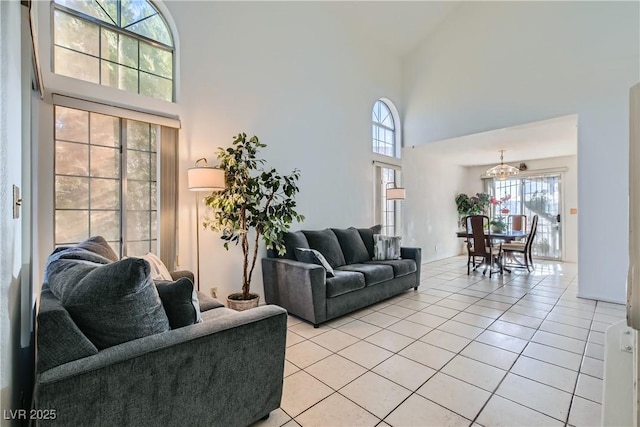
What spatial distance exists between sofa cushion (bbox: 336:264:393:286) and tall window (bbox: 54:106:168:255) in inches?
83.8

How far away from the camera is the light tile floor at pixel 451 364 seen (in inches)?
64.1

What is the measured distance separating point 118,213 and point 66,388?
1980mm

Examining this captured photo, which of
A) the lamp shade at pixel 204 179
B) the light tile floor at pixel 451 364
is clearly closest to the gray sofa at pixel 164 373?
the light tile floor at pixel 451 364

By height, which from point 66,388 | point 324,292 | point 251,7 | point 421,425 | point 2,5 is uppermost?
point 251,7

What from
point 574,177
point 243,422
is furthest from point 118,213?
point 574,177

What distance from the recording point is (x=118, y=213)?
262 cm

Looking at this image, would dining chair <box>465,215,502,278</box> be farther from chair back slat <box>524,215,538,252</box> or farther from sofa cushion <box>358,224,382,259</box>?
sofa cushion <box>358,224,382,259</box>

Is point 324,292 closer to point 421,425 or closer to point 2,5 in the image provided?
point 421,425

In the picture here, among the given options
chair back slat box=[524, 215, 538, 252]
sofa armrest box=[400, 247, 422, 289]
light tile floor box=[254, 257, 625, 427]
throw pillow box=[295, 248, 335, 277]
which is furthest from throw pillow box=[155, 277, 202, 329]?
chair back slat box=[524, 215, 538, 252]

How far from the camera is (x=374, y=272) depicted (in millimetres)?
3354

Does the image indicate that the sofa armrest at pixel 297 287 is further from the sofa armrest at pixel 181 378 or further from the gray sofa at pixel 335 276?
the sofa armrest at pixel 181 378

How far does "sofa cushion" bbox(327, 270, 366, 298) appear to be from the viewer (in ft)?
9.52

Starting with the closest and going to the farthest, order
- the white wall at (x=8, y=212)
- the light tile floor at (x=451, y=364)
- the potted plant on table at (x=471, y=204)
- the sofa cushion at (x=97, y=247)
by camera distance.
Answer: the white wall at (x=8, y=212) < the light tile floor at (x=451, y=364) < the sofa cushion at (x=97, y=247) < the potted plant on table at (x=471, y=204)

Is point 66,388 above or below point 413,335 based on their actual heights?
above
